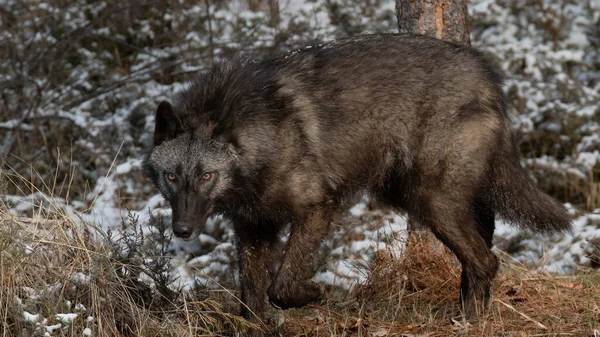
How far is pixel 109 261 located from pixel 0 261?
0.58 metres

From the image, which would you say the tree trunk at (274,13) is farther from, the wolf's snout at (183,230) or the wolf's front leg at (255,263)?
the wolf's snout at (183,230)

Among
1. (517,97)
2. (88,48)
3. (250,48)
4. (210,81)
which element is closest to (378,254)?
(210,81)

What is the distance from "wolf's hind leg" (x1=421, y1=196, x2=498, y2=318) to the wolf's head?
4.64 ft

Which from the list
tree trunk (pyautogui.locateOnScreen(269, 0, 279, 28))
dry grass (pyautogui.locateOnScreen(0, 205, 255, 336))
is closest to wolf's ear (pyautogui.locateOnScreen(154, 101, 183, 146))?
dry grass (pyautogui.locateOnScreen(0, 205, 255, 336))

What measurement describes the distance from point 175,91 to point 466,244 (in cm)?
568

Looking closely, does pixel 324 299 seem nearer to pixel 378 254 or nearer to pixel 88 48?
pixel 378 254

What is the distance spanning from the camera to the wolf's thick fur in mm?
4988

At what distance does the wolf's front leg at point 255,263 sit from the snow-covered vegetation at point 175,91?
2.62 meters

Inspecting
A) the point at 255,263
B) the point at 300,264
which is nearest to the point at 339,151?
the point at 300,264

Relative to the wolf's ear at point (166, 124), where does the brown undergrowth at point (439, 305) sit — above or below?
below

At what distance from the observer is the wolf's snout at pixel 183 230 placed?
15.4 ft

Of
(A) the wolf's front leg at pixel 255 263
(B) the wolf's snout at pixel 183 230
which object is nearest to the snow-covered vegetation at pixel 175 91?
(A) the wolf's front leg at pixel 255 263

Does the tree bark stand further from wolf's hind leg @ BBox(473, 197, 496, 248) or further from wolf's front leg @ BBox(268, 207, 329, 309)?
wolf's front leg @ BBox(268, 207, 329, 309)

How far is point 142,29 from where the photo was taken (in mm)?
11164
